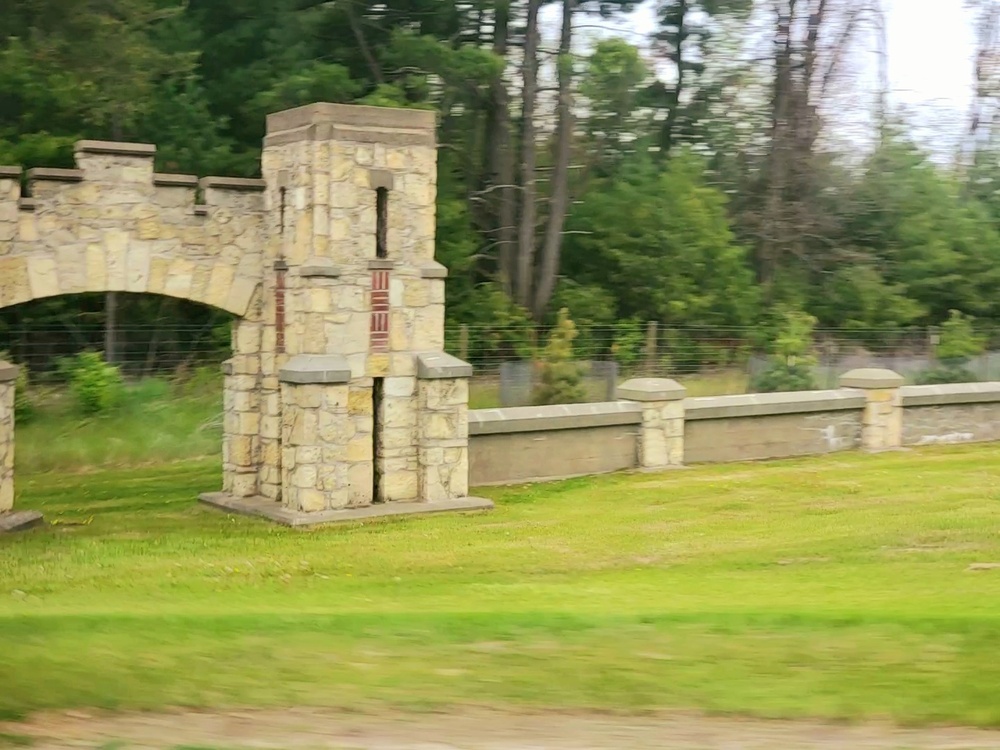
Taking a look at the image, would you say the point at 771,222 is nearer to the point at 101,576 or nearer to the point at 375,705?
the point at 101,576

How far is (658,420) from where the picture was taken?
57.8ft

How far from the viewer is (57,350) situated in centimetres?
2684

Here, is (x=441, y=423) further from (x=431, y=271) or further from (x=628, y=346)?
(x=628, y=346)

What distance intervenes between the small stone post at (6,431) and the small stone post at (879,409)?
12.5 metres

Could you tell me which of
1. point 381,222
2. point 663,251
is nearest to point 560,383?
point 381,222

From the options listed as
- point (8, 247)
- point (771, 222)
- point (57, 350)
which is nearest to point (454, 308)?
point (57, 350)

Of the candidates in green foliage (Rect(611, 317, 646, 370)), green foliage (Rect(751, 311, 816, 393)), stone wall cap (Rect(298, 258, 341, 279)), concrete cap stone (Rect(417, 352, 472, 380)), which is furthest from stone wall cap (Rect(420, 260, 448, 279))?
green foliage (Rect(751, 311, 816, 393))

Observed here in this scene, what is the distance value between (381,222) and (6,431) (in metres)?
4.67

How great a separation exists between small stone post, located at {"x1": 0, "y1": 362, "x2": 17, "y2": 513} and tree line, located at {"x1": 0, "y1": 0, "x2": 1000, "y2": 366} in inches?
426

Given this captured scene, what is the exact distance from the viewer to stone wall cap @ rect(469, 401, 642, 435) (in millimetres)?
16094

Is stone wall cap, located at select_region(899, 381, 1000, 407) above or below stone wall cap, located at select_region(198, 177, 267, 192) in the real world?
below

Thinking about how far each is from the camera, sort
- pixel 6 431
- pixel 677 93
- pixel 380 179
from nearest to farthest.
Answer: pixel 6 431 → pixel 380 179 → pixel 677 93

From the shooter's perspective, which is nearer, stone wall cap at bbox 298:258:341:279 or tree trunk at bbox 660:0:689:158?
stone wall cap at bbox 298:258:341:279

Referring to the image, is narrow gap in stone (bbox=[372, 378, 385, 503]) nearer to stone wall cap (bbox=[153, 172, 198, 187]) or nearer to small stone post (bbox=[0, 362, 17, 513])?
stone wall cap (bbox=[153, 172, 198, 187])
